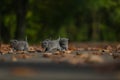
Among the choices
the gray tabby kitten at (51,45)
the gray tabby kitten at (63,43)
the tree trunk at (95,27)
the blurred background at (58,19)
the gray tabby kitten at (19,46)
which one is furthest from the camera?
the tree trunk at (95,27)

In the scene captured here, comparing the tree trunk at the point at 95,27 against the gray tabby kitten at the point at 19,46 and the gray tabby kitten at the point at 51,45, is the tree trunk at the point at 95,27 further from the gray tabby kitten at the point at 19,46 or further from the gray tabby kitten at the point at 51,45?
the gray tabby kitten at the point at 51,45

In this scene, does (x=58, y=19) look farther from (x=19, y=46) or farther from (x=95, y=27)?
(x=19, y=46)

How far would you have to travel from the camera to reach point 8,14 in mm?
37188

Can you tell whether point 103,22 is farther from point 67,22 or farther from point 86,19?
point 67,22

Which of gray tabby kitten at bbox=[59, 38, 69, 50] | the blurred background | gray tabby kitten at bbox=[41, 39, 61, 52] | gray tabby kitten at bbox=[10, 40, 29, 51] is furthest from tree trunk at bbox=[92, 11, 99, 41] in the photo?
gray tabby kitten at bbox=[41, 39, 61, 52]

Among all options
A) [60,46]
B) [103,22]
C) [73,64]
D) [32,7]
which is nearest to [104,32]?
[103,22]

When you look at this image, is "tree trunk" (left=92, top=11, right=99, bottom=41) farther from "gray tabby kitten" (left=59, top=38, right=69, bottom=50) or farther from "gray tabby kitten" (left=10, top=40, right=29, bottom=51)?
"gray tabby kitten" (left=59, top=38, right=69, bottom=50)

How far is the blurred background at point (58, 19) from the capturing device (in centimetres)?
3192

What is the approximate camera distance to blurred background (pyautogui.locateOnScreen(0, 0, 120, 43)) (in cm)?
3192

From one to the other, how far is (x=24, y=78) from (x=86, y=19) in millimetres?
40127

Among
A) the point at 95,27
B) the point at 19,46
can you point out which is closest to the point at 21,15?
the point at 95,27

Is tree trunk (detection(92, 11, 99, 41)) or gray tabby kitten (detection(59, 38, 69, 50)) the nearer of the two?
gray tabby kitten (detection(59, 38, 69, 50))

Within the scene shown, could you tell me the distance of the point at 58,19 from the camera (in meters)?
38.3

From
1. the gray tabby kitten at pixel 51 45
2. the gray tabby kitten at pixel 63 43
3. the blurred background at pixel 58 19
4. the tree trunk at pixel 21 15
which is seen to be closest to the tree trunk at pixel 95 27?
the blurred background at pixel 58 19
